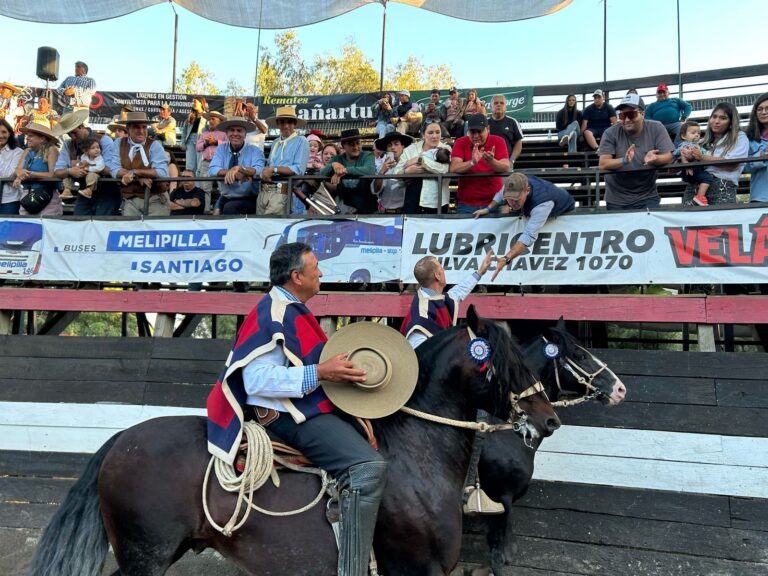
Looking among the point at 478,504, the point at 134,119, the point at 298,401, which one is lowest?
the point at 478,504

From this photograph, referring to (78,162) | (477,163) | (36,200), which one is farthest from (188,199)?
(477,163)

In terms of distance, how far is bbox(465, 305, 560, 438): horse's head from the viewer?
3.67 metres

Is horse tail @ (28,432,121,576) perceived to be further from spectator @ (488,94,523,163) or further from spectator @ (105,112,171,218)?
spectator @ (488,94,523,163)

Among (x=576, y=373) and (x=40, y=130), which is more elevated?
(x=40, y=130)

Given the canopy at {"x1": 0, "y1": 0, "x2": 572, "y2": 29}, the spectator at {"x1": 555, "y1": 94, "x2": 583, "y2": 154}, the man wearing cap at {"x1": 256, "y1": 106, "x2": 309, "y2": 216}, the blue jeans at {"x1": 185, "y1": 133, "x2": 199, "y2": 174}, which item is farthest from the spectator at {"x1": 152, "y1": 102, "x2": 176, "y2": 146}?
the spectator at {"x1": 555, "y1": 94, "x2": 583, "y2": 154}

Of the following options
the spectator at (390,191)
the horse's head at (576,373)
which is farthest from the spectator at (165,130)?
the horse's head at (576,373)

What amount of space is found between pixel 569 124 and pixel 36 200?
10.5m

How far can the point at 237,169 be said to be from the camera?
25.7 feet

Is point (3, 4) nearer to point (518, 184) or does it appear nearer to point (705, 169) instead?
point (518, 184)

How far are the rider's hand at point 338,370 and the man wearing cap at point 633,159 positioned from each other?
4592 mm

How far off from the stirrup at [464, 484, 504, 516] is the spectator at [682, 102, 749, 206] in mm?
3775

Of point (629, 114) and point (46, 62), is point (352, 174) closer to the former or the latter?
point (629, 114)

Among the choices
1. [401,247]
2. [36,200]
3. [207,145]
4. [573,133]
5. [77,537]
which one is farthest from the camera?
[573,133]

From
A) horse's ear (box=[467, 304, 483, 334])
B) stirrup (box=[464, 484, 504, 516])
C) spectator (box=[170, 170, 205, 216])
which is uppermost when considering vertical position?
spectator (box=[170, 170, 205, 216])
